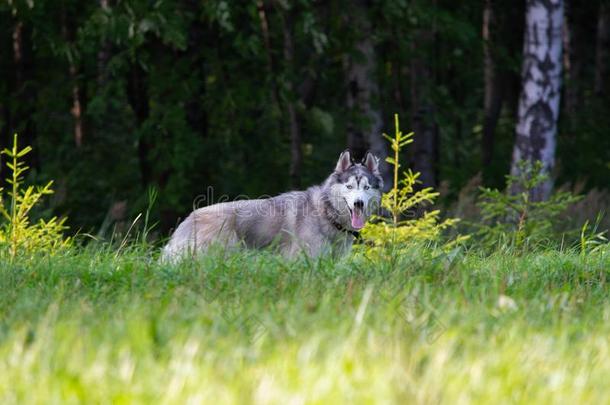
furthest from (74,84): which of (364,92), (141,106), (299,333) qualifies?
(299,333)

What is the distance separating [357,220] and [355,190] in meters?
0.30

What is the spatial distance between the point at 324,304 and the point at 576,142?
65.6ft

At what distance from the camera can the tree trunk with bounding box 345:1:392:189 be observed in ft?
51.8

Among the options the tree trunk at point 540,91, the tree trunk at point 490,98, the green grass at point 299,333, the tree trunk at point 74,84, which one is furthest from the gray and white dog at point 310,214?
the tree trunk at point 490,98

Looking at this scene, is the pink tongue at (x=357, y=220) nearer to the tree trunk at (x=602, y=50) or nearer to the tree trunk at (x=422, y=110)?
the tree trunk at (x=422, y=110)

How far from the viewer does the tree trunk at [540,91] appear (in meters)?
14.3

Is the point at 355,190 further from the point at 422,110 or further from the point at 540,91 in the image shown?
the point at 422,110

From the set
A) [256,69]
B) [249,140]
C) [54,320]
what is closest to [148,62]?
[256,69]

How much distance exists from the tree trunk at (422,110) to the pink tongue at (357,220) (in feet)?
31.8

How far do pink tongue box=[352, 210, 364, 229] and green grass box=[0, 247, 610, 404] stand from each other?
85.6 inches

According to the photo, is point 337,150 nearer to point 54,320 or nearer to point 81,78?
point 81,78

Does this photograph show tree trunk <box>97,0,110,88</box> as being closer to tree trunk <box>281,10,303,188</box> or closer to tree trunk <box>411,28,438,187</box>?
tree trunk <box>281,10,303,188</box>

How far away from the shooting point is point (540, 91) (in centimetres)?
1450

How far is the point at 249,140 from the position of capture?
71.6 ft
